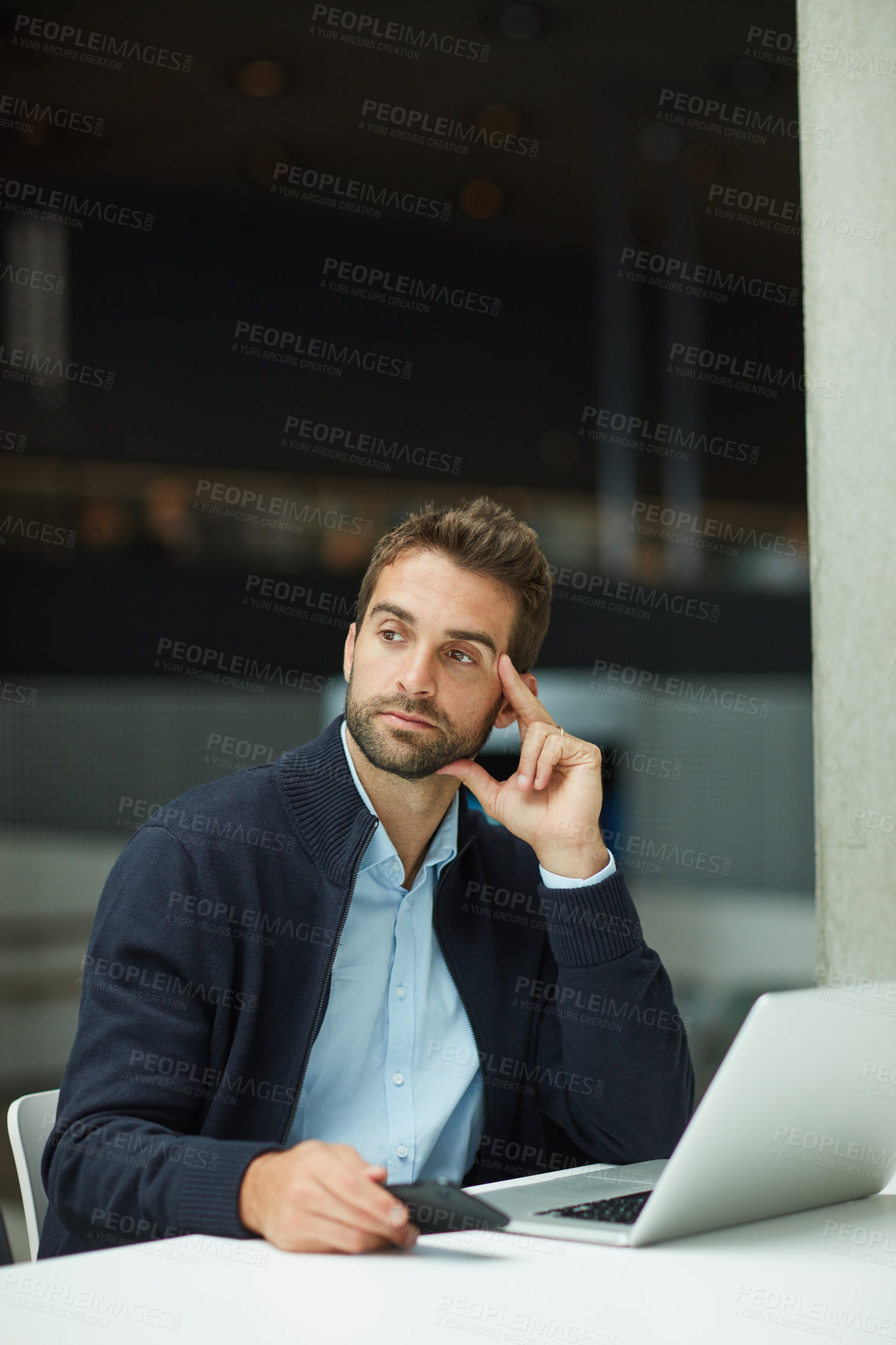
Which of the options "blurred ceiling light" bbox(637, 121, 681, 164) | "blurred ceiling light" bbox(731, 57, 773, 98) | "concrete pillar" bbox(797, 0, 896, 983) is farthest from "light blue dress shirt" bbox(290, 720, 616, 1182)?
"blurred ceiling light" bbox(637, 121, 681, 164)

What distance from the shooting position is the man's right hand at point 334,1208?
1024 mm

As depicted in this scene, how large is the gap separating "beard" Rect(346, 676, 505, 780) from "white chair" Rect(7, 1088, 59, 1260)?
533mm

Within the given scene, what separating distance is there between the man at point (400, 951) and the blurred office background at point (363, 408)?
1.60 m

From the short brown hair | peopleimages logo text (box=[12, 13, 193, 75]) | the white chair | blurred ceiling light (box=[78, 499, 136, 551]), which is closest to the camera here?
the white chair

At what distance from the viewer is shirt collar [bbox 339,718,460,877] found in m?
1.57

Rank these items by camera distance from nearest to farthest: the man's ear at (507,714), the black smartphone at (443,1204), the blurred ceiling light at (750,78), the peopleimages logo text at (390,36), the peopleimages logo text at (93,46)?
the black smartphone at (443,1204) → the man's ear at (507,714) → the peopleimages logo text at (93,46) → the peopleimages logo text at (390,36) → the blurred ceiling light at (750,78)

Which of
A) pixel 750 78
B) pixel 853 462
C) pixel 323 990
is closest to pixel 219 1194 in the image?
pixel 323 990

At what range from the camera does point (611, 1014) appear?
1.53 m

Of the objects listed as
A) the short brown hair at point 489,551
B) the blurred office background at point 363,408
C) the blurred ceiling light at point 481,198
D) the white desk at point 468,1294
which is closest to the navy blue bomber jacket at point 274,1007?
the white desk at point 468,1294

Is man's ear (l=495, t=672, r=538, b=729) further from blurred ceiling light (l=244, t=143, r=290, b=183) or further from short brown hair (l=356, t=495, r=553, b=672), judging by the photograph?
blurred ceiling light (l=244, t=143, r=290, b=183)

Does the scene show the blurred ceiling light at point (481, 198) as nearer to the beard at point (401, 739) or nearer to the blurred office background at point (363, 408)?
the blurred office background at point (363, 408)

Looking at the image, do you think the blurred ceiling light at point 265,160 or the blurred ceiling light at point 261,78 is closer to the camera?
Answer: the blurred ceiling light at point 261,78

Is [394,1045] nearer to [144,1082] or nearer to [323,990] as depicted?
[323,990]

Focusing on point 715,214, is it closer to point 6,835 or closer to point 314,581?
point 314,581
